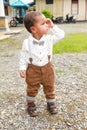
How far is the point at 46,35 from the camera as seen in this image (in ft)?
10.5

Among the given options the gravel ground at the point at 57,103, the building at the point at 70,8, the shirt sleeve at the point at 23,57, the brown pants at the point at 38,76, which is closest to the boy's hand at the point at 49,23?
the shirt sleeve at the point at 23,57

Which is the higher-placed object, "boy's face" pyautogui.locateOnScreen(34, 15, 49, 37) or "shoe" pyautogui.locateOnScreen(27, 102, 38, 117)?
"boy's face" pyautogui.locateOnScreen(34, 15, 49, 37)

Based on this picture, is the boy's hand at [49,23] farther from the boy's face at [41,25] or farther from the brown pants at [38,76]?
the brown pants at [38,76]

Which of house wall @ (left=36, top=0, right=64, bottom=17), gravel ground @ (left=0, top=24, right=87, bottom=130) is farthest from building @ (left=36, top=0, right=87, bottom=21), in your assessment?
gravel ground @ (left=0, top=24, right=87, bottom=130)

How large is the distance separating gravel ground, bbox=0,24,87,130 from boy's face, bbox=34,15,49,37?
1.03m

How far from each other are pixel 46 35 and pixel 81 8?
2932 cm

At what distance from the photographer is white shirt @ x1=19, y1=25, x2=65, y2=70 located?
317cm

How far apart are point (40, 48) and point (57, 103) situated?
0.97 metres

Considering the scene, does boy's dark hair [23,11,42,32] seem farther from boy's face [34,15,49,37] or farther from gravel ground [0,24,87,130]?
gravel ground [0,24,87,130]

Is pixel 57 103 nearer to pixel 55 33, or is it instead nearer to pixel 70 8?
pixel 55 33

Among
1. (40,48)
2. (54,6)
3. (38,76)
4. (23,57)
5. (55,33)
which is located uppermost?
(54,6)

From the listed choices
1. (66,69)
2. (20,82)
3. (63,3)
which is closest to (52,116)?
(20,82)

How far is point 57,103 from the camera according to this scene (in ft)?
12.5

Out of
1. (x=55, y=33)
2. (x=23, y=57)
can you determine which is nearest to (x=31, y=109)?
(x=23, y=57)
